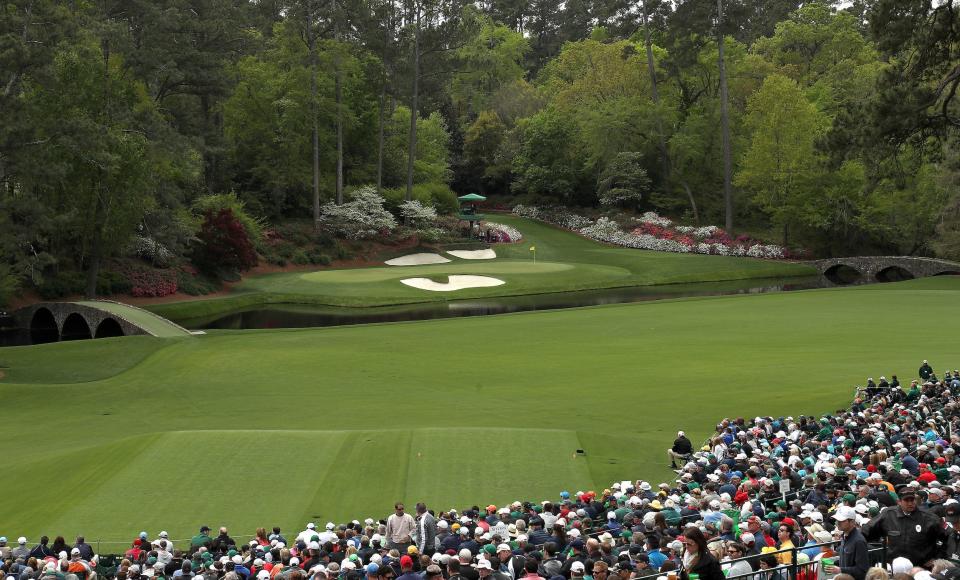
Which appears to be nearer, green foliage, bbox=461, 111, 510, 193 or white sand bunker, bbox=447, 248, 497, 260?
white sand bunker, bbox=447, 248, 497, 260

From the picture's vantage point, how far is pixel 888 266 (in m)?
69.8

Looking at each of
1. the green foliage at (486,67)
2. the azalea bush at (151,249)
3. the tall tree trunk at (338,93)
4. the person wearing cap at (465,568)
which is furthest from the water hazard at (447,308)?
the green foliage at (486,67)

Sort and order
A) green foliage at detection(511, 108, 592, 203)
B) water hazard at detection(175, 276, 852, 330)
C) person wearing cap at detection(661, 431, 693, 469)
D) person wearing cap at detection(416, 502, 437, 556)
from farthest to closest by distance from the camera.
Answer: green foliage at detection(511, 108, 592, 203), water hazard at detection(175, 276, 852, 330), person wearing cap at detection(661, 431, 693, 469), person wearing cap at detection(416, 502, 437, 556)

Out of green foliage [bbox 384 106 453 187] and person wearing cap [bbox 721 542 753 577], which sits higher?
green foliage [bbox 384 106 453 187]

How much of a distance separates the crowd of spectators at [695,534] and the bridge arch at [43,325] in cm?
3973

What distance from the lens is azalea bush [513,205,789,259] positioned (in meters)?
78.9

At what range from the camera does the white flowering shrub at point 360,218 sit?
260 ft

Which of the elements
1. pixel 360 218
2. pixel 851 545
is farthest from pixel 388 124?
pixel 851 545

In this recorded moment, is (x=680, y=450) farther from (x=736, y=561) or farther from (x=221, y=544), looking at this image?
(x=736, y=561)

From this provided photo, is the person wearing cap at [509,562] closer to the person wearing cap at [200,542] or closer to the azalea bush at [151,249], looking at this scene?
the person wearing cap at [200,542]

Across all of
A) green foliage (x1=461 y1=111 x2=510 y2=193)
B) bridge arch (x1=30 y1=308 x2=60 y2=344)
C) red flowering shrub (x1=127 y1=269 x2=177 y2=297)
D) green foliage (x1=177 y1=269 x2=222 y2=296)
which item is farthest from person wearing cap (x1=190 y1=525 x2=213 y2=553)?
green foliage (x1=461 y1=111 x2=510 y2=193)

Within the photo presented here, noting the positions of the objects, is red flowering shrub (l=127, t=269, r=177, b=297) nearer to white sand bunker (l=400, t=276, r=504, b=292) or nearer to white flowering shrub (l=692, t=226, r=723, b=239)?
white sand bunker (l=400, t=276, r=504, b=292)

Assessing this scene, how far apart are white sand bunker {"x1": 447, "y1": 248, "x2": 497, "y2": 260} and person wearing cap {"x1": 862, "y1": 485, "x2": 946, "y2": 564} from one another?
69229 millimetres

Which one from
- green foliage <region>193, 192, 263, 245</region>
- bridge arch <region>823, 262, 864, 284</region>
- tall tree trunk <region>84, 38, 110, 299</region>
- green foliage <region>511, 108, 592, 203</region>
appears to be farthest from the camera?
green foliage <region>511, 108, 592, 203</region>
